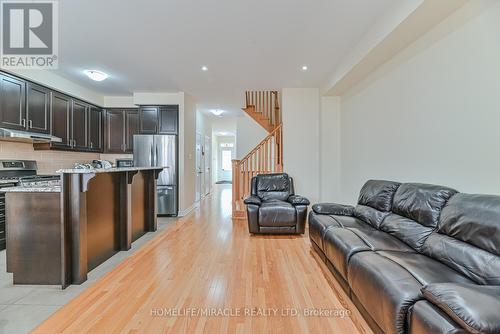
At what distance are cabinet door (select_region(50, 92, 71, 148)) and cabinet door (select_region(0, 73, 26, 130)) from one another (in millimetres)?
579

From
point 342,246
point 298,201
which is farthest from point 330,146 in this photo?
point 342,246

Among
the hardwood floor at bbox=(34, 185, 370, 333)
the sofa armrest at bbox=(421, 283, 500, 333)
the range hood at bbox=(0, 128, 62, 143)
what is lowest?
the hardwood floor at bbox=(34, 185, 370, 333)

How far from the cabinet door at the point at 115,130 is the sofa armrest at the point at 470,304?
245 inches

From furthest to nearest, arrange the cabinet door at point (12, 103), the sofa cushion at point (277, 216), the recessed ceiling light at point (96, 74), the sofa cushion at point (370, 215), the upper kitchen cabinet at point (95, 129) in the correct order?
the upper kitchen cabinet at point (95, 129) → the recessed ceiling light at point (96, 74) → the sofa cushion at point (277, 216) → the cabinet door at point (12, 103) → the sofa cushion at point (370, 215)

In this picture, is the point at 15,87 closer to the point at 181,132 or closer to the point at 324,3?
the point at 181,132

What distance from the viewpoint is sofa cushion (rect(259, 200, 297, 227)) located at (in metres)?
4.21

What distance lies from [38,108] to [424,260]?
5543 mm

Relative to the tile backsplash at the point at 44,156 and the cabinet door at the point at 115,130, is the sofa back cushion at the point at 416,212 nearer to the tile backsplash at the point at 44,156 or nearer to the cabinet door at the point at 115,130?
the tile backsplash at the point at 44,156

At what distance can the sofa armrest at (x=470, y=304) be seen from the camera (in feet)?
3.49

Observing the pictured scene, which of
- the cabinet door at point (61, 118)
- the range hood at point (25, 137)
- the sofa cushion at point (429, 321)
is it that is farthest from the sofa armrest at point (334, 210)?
the cabinet door at point (61, 118)

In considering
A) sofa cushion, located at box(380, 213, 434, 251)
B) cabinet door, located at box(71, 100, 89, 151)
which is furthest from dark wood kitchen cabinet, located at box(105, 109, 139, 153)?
sofa cushion, located at box(380, 213, 434, 251)

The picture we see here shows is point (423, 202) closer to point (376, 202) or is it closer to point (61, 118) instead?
point (376, 202)

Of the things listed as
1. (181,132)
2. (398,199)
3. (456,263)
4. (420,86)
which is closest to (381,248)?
(456,263)

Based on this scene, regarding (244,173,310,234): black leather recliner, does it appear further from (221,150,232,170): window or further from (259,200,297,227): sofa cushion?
(221,150,232,170): window
